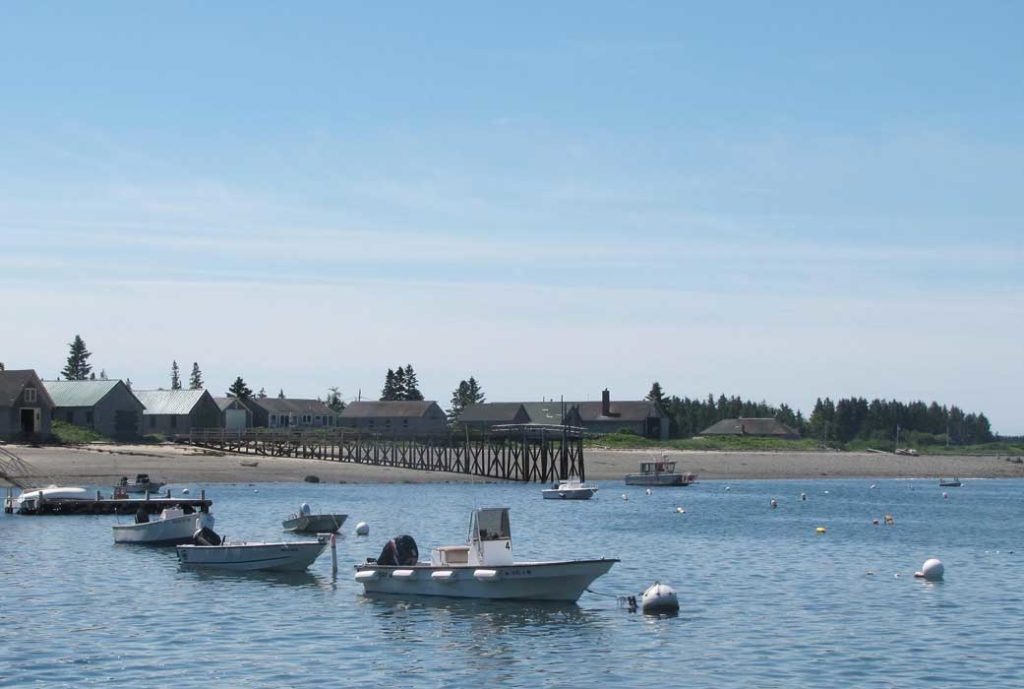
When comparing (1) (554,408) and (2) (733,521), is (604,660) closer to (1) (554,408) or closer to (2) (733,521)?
(2) (733,521)

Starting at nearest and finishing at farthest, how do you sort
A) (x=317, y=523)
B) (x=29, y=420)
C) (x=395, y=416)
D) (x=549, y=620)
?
1. (x=549, y=620)
2. (x=317, y=523)
3. (x=29, y=420)
4. (x=395, y=416)

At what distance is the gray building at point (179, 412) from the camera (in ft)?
495

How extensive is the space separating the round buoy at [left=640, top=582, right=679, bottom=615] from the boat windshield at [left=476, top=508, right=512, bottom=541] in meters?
4.64

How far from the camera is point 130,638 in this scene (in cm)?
3538

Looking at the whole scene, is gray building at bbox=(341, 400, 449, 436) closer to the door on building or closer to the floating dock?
the door on building

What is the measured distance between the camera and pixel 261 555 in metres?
49.5

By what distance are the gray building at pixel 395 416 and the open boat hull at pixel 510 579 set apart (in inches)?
5797

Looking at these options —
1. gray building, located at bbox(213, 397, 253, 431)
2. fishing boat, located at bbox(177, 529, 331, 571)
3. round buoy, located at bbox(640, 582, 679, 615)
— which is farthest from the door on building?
round buoy, located at bbox(640, 582, 679, 615)

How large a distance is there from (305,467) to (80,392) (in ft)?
112

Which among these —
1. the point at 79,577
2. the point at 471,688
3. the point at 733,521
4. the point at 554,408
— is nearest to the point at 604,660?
the point at 471,688

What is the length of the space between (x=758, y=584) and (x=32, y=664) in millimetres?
26134

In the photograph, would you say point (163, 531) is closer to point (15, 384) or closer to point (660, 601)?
point (660, 601)

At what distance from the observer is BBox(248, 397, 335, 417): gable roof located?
179 meters

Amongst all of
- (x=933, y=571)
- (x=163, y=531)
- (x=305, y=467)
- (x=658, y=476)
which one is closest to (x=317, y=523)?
(x=163, y=531)
